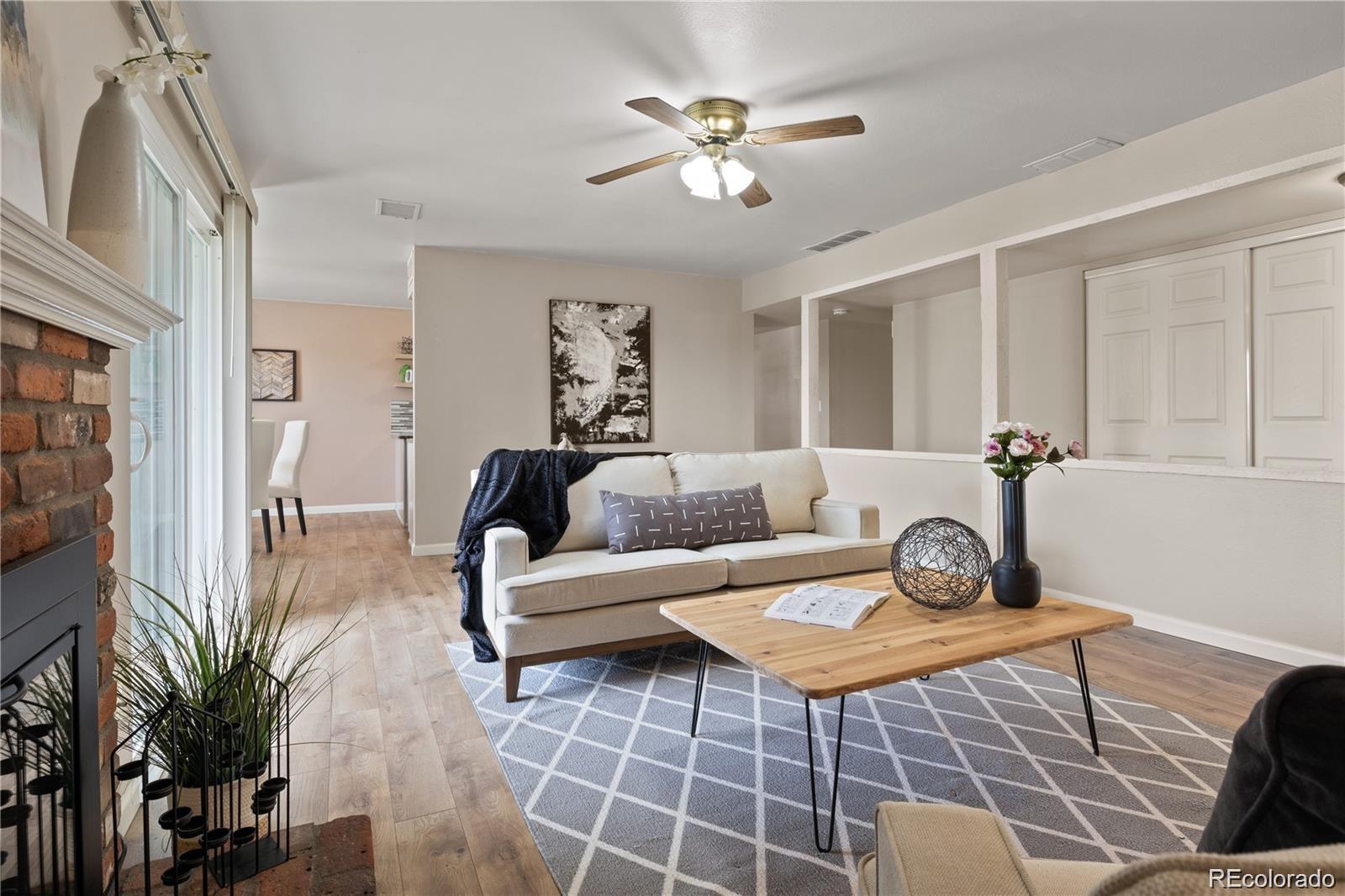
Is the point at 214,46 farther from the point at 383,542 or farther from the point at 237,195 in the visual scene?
the point at 383,542

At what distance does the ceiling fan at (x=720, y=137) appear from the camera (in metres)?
2.68

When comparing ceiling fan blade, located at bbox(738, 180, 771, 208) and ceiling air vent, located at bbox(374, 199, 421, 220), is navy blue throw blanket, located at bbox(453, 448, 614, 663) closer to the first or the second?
ceiling fan blade, located at bbox(738, 180, 771, 208)

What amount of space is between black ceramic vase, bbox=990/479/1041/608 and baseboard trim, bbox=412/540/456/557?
415 centimetres

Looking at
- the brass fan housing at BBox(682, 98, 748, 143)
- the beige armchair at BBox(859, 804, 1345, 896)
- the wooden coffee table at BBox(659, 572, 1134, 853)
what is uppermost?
the brass fan housing at BBox(682, 98, 748, 143)

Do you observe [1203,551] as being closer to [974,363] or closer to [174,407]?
[974,363]

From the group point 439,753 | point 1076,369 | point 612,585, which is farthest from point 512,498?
point 1076,369

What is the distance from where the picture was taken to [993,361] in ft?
13.1

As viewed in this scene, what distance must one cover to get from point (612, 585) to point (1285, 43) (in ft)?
10.6

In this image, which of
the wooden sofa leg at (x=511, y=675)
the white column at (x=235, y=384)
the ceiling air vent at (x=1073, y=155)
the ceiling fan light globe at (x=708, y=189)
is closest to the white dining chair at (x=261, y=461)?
the white column at (x=235, y=384)

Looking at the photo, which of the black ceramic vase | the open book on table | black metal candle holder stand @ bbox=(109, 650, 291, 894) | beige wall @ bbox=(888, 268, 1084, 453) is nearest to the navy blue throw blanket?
the open book on table

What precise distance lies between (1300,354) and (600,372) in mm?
4666

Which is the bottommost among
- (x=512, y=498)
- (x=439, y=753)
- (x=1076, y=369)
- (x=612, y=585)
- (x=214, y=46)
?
(x=439, y=753)

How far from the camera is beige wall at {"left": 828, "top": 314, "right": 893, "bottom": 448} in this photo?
283 inches

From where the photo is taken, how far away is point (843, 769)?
1.98m
